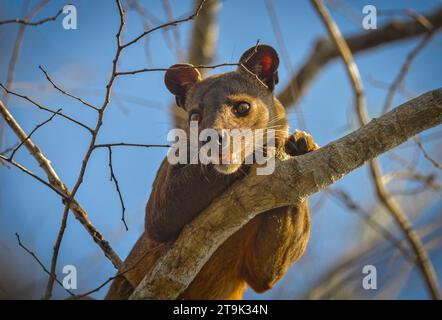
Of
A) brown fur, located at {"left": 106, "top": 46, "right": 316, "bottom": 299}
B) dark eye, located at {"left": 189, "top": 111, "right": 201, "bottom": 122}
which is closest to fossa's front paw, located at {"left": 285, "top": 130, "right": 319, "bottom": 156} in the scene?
brown fur, located at {"left": 106, "top": 46, "right": 316, "bottom": 299}

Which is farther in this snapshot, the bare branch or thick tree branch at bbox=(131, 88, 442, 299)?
the bare branch

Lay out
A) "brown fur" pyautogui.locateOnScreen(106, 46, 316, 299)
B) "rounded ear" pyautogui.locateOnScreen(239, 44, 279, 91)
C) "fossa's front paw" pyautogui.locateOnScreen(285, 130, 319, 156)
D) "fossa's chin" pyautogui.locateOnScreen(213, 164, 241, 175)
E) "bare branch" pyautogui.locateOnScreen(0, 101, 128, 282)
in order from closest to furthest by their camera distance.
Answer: "fossa's chin" pyautogui.locateOnScreen(213, 164, 241, 175) → "bare branch" pyautogui.locateOnScreen(0, 101, 128, 282) → "brown fur" pyautogui.locateOnScreen(106, 46, 316, 299) → "fossa's front paw" pyautogui.locateOnScreen(285, 130, 319, 156) → "rounded ear" pyautogui.locateOnScreen(239, 44, 279, 91)

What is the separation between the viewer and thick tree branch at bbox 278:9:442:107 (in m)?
9.53

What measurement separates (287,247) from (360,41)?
5749 mm

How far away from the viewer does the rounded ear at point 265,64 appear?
6.01 m

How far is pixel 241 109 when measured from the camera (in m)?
5.57

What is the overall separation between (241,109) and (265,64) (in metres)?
0.80

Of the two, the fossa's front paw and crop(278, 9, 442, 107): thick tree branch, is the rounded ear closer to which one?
the fossa's front paw

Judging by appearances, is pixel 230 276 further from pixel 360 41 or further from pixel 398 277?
pixel 360 41

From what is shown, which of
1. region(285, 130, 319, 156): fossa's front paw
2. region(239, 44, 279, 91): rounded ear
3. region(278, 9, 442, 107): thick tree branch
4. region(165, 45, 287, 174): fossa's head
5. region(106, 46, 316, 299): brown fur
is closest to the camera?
region(106, 46, 316, 299): brown fur

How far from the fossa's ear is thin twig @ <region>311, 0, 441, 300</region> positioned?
6.57ft

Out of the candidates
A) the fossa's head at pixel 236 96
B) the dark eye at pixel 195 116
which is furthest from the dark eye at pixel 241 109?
the dark eye at pixel 195 116

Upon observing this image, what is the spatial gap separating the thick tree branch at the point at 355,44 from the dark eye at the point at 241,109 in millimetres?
3914
